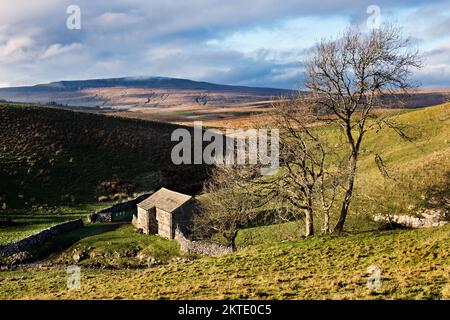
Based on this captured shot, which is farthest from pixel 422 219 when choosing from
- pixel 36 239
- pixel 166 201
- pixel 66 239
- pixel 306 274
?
pixel 36 239

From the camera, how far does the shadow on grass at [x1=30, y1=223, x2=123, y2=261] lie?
42.0 meters

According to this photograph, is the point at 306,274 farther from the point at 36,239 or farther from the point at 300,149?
the point at 36,239

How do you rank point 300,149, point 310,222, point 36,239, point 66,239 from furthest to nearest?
1. point 66,239
2. point 36,239
3. point 310,222
4. point 300,149

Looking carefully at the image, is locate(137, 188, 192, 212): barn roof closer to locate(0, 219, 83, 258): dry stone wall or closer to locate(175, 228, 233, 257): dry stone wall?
locate(175, 228, 233, 257): dry stone wall

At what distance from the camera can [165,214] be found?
45969 mm

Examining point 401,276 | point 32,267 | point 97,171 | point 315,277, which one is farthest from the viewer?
point 97,171

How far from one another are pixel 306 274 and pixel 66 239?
1289 inches

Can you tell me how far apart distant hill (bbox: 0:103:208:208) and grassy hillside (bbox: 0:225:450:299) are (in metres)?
35.7

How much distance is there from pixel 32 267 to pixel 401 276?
33.5m

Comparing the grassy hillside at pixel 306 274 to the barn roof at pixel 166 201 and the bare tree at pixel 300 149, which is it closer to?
A: the bare tree at pixel 300 149

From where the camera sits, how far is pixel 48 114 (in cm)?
9400

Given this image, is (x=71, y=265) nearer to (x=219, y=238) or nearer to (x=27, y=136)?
(x=219, y=238)

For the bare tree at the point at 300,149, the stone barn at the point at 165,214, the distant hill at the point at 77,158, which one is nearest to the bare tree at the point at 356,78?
the bare tree at the point at 300,149
